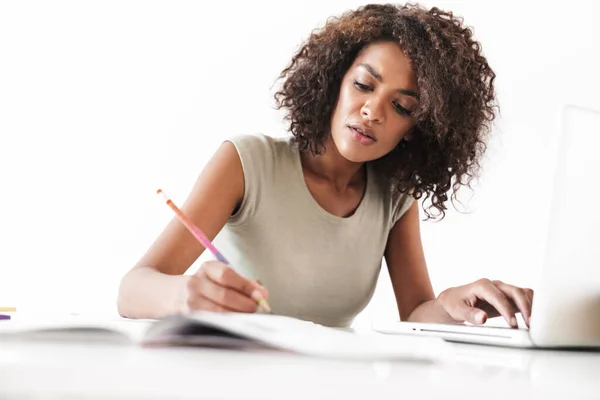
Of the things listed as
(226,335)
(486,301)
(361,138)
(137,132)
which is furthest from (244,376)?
(137,132)

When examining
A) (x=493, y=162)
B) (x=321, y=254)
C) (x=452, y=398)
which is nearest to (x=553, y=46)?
(x=493, y=162)

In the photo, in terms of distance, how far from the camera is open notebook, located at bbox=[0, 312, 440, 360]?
1.75ft

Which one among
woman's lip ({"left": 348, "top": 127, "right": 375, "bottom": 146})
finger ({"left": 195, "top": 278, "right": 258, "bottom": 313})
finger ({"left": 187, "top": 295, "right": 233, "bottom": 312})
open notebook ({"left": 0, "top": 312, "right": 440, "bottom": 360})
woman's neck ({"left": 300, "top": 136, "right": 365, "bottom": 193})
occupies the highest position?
woman's lip ({"left": 348, "top": 127, "right": 375, "bottom": 146})

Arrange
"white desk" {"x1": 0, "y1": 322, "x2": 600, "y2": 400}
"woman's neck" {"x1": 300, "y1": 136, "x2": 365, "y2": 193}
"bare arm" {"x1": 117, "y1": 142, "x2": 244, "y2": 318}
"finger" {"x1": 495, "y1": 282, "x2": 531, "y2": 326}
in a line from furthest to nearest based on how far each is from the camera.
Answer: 1. "woman's neck" {"x1": 300, "y1": 136, "x2": 365, "y2": 193}
2. "finger" {"x1": 495, "y1": 282, "x2": 531, "y2": 326}
3. "bare arm" {"x1": 117, "y1": 142, "x2": 244, "y2": 318}
4. "white desk" {"x1": 0, "y1": 322, "x2": 600, "y2": 400}

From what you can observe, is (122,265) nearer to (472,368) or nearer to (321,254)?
(321,254)

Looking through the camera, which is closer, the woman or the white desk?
the white desk

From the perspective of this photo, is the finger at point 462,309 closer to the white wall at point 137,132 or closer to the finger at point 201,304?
the finger at point 201,304

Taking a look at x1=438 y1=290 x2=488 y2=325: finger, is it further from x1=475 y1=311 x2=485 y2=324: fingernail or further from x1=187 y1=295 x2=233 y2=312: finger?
x1=187 y1=295 x2=233 y2=312: finger

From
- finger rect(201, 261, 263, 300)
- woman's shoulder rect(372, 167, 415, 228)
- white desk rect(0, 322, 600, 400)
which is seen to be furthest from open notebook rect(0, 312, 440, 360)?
woman's shoulder rect(372, 167, 415, 228)

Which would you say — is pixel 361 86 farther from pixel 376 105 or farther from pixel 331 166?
pixel 331 166

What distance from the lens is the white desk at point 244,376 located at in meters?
0.37

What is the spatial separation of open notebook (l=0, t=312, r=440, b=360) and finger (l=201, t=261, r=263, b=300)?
16 centimetres

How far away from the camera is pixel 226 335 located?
1.98 feet

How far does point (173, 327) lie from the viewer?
586 mm
